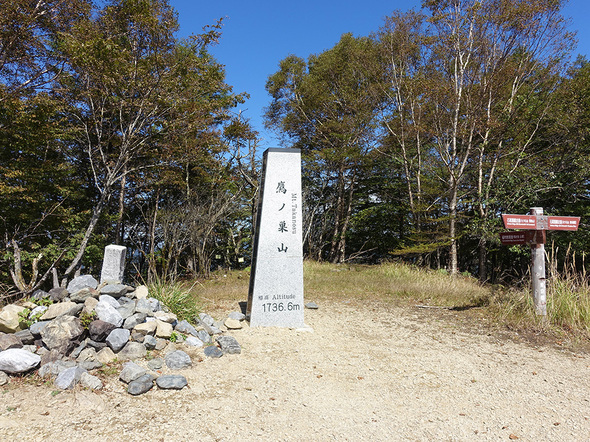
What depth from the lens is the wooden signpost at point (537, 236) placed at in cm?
536

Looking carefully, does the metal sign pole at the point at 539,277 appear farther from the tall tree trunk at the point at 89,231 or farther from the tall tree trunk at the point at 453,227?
the tall tree trunk at the point at 89,231

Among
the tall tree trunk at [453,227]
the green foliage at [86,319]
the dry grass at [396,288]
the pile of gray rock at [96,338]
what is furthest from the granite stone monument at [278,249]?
the tall tree trunk at [453,227]

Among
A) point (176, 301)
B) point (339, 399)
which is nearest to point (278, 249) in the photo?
point (176, 301)

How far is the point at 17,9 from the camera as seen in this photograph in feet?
22.4

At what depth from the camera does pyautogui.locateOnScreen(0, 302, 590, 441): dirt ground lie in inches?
103

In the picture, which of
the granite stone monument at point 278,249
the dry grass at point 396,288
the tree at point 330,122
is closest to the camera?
the granite stone monument at point 278,249

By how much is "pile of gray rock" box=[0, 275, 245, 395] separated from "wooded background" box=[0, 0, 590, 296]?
1750 mm

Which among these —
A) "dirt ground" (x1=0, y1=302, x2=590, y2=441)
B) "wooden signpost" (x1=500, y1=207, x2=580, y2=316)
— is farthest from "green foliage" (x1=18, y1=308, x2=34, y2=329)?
"wooden signpost" (x1=500, y1=207, x2=580, y2=316)

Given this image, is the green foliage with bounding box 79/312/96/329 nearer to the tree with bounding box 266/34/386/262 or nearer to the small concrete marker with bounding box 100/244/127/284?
the small concrete marker with bounding box 100/244/127/284

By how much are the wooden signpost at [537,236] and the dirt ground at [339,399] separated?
109cm

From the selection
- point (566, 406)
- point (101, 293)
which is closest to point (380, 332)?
point (566, 406)

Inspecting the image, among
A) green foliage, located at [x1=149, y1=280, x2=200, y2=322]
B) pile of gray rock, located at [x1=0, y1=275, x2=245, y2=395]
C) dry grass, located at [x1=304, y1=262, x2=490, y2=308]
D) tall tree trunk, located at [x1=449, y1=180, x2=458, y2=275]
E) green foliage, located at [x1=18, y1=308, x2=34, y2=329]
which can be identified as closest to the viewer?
pile of gray rock, located at [x1=0, y1=275, x2=245, y2=395]

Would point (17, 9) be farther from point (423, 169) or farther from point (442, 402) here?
point (423, 169)

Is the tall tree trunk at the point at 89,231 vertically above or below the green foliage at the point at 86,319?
above
